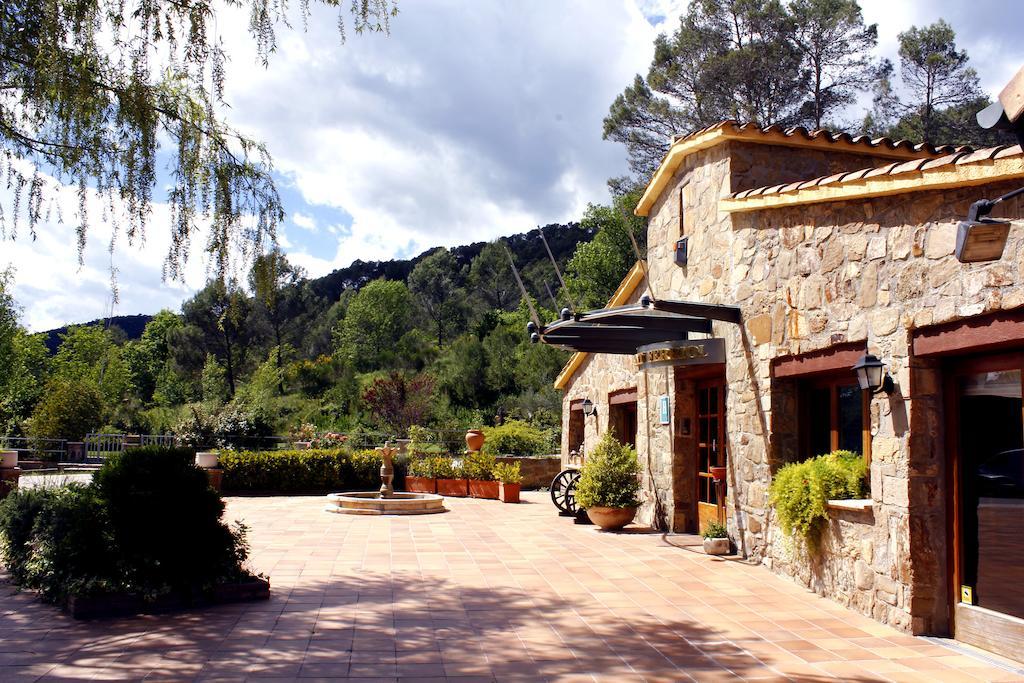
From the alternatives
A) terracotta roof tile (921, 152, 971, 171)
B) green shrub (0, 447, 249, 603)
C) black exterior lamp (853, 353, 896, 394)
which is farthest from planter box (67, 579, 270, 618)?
terracotta roof tile (921, 152, 971, 171)

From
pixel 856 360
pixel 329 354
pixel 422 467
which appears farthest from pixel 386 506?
pixel 329 354

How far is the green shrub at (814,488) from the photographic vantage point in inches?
255

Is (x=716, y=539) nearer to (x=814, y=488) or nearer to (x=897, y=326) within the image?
(x=814, y=488)

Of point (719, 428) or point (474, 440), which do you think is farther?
point (474, 440)

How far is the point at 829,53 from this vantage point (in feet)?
77.8

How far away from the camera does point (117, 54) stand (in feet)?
17.3

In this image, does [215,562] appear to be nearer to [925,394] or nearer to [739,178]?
[925,394]

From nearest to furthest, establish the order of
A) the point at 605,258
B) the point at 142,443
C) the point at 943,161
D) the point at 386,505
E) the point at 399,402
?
1. the point at 943,161
2. the point at 386,505
3. the point at 142,443
4. the point at 399,402
5. the point at 605,258

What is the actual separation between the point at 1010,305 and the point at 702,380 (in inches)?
208

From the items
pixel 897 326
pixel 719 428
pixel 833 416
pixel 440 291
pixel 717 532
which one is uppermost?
pixel 440 291

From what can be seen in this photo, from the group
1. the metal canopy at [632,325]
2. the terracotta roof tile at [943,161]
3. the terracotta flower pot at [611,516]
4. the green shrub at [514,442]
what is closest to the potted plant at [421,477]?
the green shrub at [514,442]

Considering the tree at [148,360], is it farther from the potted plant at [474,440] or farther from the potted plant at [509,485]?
the potted plant at [509,485]

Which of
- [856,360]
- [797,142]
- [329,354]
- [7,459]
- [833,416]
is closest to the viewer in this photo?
[856,360]

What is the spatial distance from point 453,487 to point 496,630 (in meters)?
10.6
